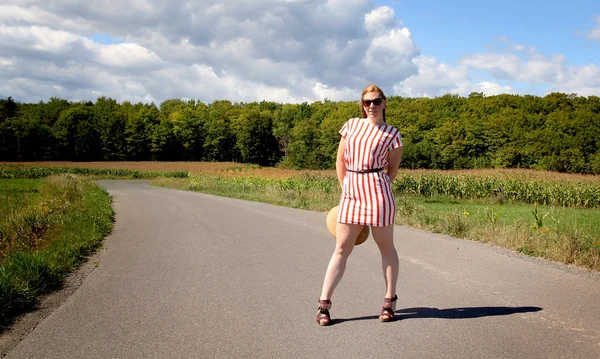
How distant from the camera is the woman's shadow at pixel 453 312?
4512 millimetres

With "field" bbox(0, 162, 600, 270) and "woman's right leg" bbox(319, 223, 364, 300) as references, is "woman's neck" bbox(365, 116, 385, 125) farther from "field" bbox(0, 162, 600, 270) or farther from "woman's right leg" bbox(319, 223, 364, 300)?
"field" bbox(0, 162, 600, 270)

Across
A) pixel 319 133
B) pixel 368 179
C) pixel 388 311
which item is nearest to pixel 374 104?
pixel 368 179

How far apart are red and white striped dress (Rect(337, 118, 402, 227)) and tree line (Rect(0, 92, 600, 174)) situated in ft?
193

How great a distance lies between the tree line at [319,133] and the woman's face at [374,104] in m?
58.7

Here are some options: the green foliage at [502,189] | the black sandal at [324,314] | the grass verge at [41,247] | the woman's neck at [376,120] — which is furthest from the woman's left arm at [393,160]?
the green foliage at [502,189]

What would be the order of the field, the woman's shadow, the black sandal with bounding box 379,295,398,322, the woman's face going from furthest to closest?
the field < the woman's shadow < the black sandal with bounding box 379,295,398,322 < the woman's face

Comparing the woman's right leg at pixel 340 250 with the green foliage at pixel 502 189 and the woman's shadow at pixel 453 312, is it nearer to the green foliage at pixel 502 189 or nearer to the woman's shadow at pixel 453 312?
the woman's shadow at pixel 453 312

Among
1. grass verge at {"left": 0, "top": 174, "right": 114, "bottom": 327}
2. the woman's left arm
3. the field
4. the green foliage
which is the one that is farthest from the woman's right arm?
the green foliage

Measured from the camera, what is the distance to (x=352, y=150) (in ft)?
13.6

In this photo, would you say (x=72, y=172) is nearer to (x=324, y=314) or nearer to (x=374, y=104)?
(x=324, y=314)

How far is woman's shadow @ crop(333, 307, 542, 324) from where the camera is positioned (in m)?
4.51

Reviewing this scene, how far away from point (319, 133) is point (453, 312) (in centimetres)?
9002

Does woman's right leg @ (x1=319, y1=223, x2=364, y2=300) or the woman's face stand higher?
the woman's face

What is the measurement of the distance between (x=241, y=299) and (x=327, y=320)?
48.7 inches
